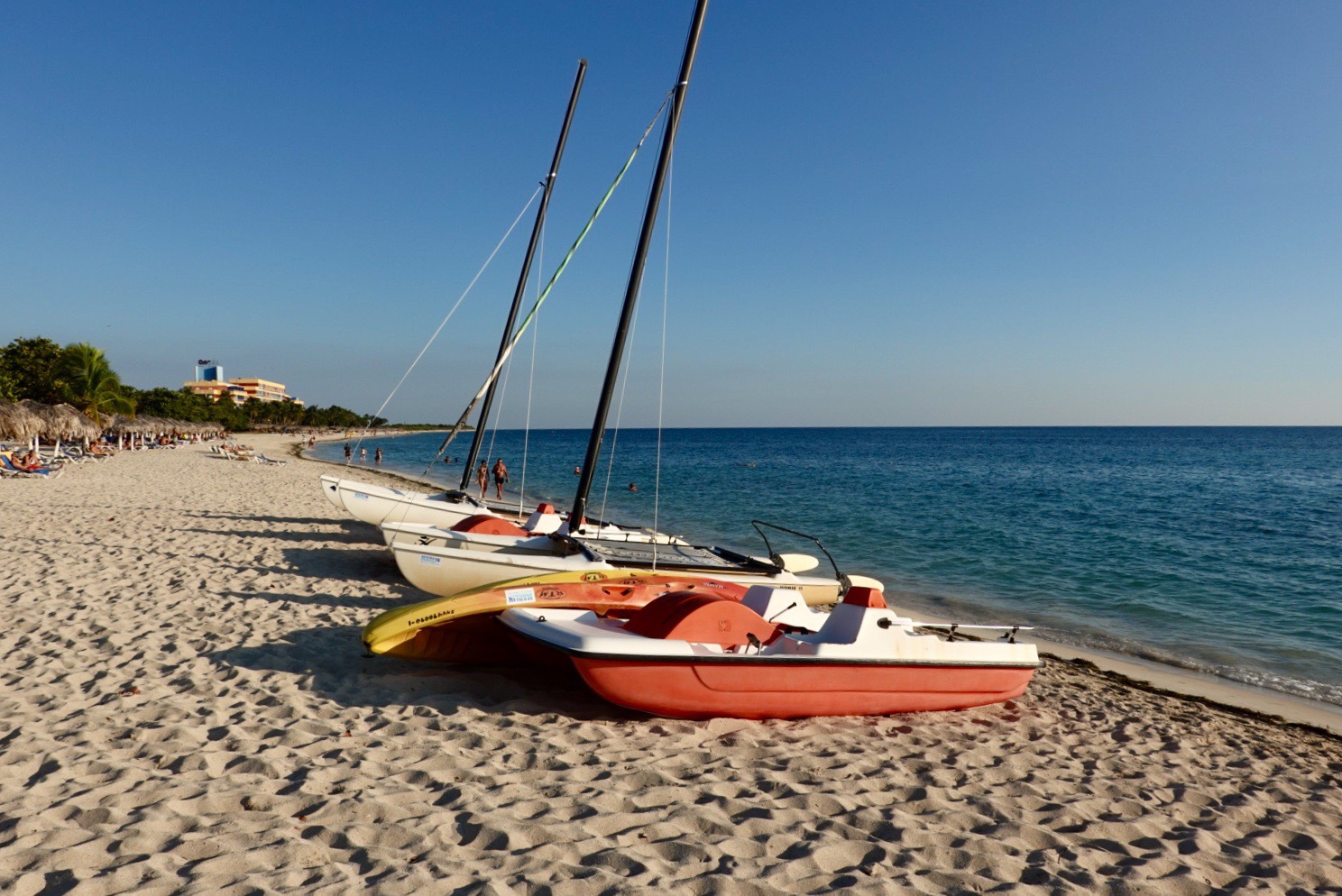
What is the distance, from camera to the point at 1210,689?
9086 mm

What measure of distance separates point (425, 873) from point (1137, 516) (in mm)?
30562

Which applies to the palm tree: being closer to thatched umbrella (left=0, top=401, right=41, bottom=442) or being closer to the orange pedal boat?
thatched umbrella (left=0, top=401, right=41, bottom=442)

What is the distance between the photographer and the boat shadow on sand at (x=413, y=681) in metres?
6.12

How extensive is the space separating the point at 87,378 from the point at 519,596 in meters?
54.0

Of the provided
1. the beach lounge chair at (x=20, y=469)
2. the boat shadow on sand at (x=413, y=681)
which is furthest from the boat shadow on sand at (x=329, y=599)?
the beach lounge chair at (x=20, y=469)

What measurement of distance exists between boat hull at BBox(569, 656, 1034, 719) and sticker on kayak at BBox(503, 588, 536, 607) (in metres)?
1.38

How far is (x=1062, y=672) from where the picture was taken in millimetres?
9203

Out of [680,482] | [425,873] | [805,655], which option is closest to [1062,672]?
→ [805,655]

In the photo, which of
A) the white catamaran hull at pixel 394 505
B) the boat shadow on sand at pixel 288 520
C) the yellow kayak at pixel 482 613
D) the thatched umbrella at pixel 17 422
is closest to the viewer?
the yellow kayak at pixel 482 613

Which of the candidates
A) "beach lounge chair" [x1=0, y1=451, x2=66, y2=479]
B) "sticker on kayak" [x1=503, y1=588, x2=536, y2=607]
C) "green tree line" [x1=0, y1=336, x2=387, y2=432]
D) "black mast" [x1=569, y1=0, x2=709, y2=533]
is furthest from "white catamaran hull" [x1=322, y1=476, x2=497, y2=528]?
"green tree line" [x1=0, y1=336, x2=387, y2=432]

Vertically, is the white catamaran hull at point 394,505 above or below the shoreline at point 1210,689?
above

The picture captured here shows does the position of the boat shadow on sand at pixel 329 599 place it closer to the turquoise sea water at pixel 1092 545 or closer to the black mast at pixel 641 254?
the black mast at pixel 641 254

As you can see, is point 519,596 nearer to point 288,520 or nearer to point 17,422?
point 288,520

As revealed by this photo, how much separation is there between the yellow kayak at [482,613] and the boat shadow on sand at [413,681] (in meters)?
0.18
